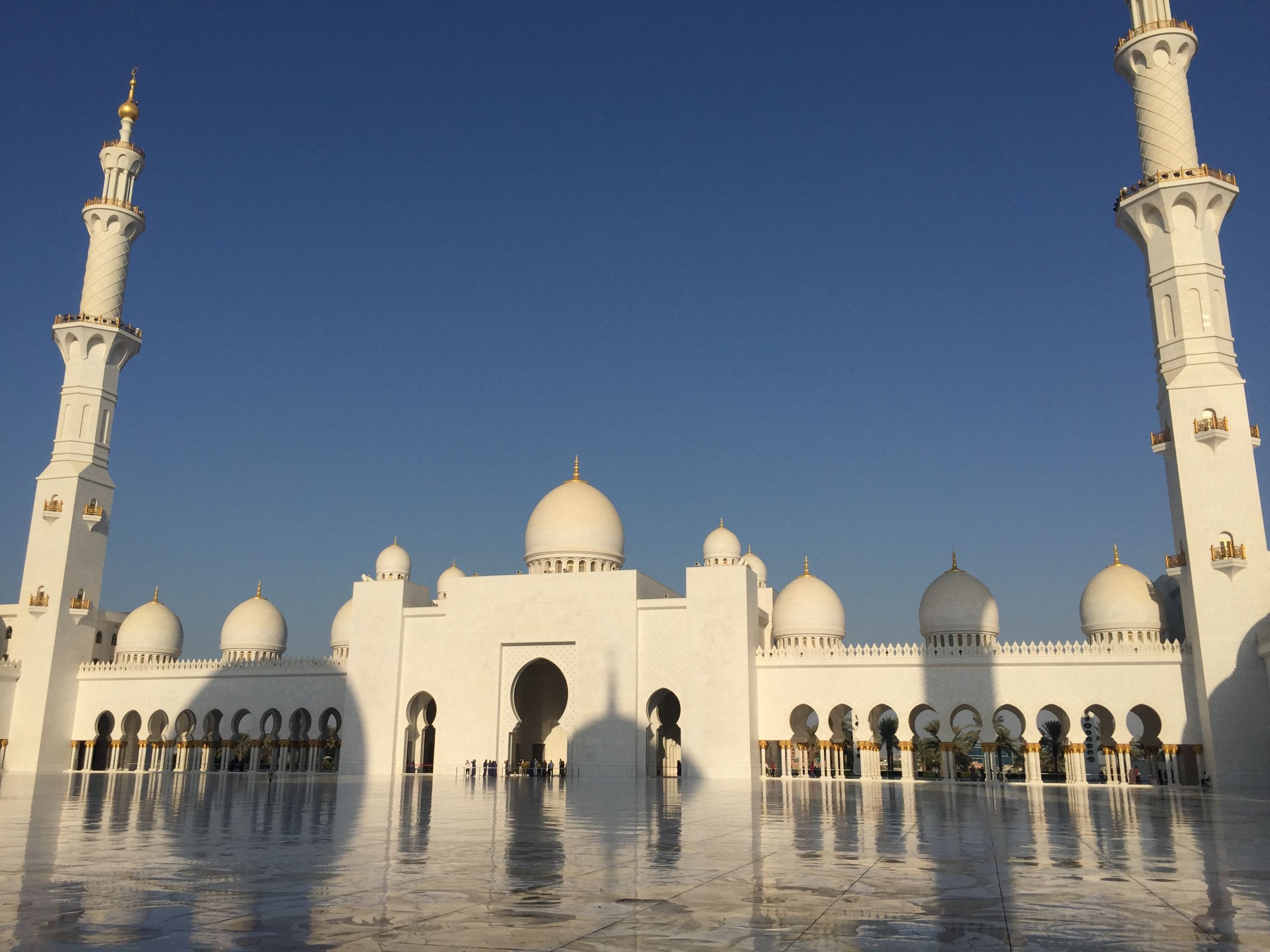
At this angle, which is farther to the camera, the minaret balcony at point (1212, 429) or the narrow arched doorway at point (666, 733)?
the narrow arched doorway at point (666, 733)

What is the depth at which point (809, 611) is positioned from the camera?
29.5 meters

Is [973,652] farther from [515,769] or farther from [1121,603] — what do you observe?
[515,769]

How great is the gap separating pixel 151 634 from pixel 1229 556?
31.4 m

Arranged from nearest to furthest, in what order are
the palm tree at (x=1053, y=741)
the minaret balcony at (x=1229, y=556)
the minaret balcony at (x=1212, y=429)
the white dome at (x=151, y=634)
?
1. the minaret balcony at (x=1229, y=556)
2. the minaret balcony at (x=1212, y=429)
3. the white dome at (x=151, y=634)
4. the palm tree at (x=1053, y=741)

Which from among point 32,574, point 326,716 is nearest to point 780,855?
point 326,716

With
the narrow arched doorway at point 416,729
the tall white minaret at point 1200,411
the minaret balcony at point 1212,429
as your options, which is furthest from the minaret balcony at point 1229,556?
the narrow arched doorway at point 416,729

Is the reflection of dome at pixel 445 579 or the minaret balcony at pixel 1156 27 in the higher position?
the minaret balcony at pixel 1156 27

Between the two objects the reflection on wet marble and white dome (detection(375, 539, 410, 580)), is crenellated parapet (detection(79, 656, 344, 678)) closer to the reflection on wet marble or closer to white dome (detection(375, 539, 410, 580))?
white dome (detection(375, 539, 410, 580))

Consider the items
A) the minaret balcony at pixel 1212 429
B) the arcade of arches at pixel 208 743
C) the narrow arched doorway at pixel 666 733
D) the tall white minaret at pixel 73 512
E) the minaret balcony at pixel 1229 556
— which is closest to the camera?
the minaret balcony at pixel 1229 556

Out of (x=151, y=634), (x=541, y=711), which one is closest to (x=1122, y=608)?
(x=541, y=711)

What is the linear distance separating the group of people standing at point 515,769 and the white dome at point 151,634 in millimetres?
13937

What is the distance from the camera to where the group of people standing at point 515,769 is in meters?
25.2

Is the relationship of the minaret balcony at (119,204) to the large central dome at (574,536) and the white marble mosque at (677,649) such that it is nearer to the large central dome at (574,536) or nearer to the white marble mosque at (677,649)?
the white marble mosque at (677,649)

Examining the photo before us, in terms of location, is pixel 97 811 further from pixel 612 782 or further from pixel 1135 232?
pixel 1135 232
